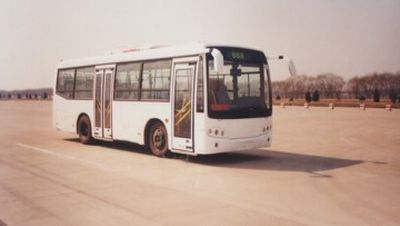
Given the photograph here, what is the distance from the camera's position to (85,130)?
1702 centimetres

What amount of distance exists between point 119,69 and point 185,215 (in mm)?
8870

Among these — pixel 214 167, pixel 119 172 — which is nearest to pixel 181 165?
pixel 214 167

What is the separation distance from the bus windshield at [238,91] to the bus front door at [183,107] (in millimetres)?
Answer: 630

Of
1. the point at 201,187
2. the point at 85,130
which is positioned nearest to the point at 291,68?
the point at 201,187

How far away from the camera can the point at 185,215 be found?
6.98 metres

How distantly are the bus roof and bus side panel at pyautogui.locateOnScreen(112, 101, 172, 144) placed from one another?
4.25 feet

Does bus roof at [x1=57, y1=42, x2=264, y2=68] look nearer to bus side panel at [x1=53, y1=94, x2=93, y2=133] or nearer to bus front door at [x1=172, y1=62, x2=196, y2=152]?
bus front door at [x1=172, y1=62, x2=196, y2=152]

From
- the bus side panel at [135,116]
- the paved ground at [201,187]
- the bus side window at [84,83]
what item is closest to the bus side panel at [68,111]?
the bus side window at [84,83]

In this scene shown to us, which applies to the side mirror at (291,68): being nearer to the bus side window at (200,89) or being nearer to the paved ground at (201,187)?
the paved ground at (201,187)

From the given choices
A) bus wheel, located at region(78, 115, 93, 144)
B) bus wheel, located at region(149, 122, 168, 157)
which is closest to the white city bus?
bus wheel, located at region(149, 122, 168, 157)

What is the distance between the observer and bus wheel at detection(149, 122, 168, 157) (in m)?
13.1

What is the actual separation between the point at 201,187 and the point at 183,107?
3.62m

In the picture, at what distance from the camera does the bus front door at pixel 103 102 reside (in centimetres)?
1547

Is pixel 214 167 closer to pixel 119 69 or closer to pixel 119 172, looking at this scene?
pixel 119 172
